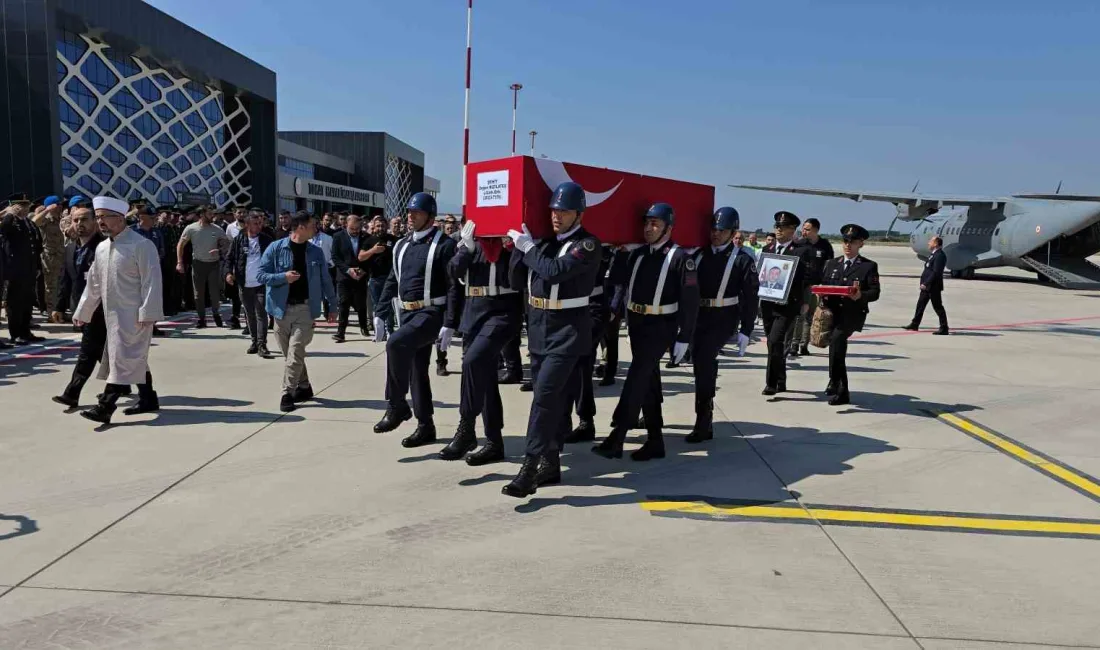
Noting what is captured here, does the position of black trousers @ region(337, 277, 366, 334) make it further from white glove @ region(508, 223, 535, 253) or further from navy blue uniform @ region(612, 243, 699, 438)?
white glove @ region(508, 223, 535, 253)

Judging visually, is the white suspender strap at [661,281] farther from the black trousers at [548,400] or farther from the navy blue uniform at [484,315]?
the navy blue uniform at [484,315]

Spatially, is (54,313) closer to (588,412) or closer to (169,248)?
(169,248)

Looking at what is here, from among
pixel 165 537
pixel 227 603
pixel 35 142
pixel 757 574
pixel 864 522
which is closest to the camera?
pixel 227 603

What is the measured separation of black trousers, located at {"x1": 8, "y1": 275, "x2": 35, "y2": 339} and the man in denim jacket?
5.20 metres

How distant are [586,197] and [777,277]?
360cm

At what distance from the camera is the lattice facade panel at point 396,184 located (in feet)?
197

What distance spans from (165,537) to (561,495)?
7.59ft

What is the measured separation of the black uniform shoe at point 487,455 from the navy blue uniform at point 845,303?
13.1 feet

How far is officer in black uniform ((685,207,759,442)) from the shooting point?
5.95m

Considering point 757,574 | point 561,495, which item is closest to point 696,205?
point 561,495

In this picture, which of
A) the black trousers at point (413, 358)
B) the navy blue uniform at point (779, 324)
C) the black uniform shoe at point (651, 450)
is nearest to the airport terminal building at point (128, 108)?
the black trousers at point (413, 358)

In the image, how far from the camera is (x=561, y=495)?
4.61 meters

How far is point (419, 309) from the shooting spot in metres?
5.47

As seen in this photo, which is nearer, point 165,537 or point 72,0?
point 165,537
